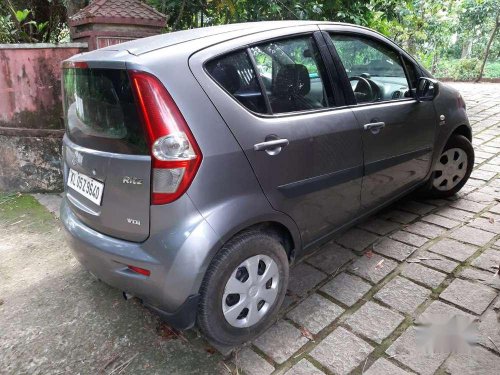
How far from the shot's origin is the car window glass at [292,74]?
210 centimetres

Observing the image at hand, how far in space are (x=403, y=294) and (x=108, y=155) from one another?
1917 millimetres

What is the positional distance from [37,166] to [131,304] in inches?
103

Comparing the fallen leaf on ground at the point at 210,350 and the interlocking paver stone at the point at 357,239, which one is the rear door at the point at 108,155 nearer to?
the fallen leaf on ground at the point at 210,350

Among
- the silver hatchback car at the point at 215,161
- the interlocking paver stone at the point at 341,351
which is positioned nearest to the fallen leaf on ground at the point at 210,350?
the silver hatchback car at the point at 215,161

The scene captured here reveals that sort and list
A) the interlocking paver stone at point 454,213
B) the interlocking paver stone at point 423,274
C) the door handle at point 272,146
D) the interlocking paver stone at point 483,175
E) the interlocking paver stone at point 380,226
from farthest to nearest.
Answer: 1. the interlocking paver stone at point 483,175
2. the interlocking paver stone at point 454,213
3. the interlocking paver stone at point 380,226
4. the interlocking paver stone at point 423,274
5. the door handle at point 272,146

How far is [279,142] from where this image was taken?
1995 millimetres

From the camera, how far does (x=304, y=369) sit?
6.30ft

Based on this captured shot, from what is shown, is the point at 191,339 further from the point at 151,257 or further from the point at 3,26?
the point at 3,26

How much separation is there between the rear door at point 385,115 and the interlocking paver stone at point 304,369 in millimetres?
1211

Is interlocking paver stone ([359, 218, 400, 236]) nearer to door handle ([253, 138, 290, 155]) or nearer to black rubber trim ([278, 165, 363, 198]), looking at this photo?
black rubber trim ([278, 165, 363, 198])

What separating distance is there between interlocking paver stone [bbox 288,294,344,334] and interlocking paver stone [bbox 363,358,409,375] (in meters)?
0.35

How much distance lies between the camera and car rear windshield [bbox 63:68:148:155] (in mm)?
1742

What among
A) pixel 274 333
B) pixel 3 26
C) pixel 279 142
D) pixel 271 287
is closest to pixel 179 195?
pixel 279 142

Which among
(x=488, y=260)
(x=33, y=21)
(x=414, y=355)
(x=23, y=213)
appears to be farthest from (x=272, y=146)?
(x=33, y=21)
